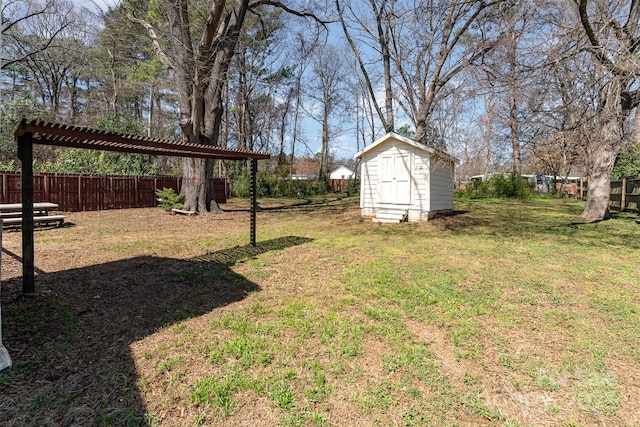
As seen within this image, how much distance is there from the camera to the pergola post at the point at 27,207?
129 inches

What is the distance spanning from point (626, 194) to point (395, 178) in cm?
936

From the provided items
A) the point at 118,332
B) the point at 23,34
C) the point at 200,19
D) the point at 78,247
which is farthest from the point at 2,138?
the point at 118,332

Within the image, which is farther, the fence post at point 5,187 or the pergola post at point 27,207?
the fence post at point 5,187

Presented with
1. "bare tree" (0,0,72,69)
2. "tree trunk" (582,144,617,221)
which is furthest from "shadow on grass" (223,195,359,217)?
"bare tree" (0,0,72,69)

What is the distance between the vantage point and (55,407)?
195 cm

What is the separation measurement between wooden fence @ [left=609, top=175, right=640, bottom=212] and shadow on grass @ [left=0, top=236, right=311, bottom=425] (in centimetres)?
1415

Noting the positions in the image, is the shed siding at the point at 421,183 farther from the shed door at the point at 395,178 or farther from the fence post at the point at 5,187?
the fence post at the point at 5,187

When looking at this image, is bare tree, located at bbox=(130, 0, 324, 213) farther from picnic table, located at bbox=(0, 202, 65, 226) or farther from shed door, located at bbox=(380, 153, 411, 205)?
shed door, located at bbox=(380, 153, 411, 205)

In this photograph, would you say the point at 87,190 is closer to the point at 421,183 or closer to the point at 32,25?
the point at 32,25

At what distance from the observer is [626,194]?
11.7 m

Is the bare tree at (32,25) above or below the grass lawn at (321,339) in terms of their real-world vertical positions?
above

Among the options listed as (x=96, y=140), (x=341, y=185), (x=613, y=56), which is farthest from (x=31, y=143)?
(x=341, y=185)

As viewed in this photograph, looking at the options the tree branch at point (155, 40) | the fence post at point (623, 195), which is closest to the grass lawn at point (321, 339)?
the tree branch at point (155, 40)

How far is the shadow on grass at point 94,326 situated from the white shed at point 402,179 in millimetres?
6475
